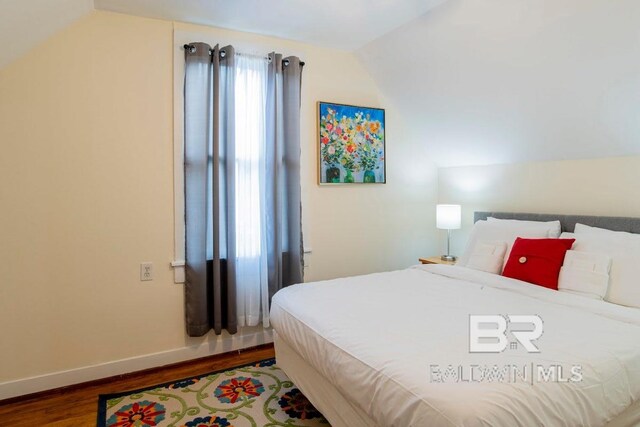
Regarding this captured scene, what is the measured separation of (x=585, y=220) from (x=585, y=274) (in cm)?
68

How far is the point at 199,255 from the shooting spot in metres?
2.77

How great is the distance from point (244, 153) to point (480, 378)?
2257 millimetres

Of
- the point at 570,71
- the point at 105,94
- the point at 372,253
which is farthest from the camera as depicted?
the point at 372,253

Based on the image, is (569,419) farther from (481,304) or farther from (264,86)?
(264,86)

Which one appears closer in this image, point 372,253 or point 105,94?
point 105,94

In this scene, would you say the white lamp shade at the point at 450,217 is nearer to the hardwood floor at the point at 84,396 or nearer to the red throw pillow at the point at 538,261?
the red throw pillow at the point at 538,261

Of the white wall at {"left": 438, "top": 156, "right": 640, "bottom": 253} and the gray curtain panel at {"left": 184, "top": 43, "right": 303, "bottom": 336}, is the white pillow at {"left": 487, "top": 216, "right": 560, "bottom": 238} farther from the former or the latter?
the gray curtain panel at {"left": 184, "top": 43, "right": 303, "bottom": 336}

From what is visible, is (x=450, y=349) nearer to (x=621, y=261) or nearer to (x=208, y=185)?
(x=621, y=261)

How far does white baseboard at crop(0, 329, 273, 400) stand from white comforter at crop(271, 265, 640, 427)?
2.95 feet

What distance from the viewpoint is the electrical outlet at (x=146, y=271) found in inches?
106

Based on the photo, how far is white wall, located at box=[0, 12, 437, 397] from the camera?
92.5 inches

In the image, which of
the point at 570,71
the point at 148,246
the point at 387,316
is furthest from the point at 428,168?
the point at 148,246
